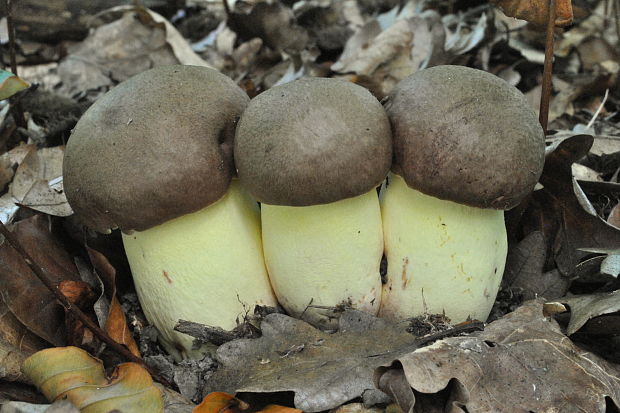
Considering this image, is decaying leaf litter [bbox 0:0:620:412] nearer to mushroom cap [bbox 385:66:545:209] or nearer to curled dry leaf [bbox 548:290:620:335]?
curled dry leaf [bbox 548:290:620:335]

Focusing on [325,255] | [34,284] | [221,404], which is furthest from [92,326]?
[325,255]

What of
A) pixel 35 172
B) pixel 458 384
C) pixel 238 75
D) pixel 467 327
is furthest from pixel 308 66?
pixel 458 384

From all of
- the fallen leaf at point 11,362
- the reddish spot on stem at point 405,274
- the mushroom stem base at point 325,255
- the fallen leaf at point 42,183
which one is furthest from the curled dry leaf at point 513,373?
the fallen leaf at point 42,183

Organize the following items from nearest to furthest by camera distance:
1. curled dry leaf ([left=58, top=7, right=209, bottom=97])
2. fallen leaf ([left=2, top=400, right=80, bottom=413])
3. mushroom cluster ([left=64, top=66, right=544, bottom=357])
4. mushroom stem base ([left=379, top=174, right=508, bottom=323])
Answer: fallen leaf ([left=2, top=400, right=80, bottom=413]) < mushroom cluster ([left=64, top=66, right=544, bottom=357]) < mushroom stem base ([left=379, top=174, right=508, bottom=323]) < curled dry leaf ([left=58, top=7, right=209, bottom=97])

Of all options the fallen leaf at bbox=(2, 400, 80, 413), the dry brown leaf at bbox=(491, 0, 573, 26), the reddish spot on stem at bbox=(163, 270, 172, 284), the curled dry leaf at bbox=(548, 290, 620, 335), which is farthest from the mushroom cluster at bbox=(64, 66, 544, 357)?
the fallen leaf at bbox=(2, 400, 80, 413)

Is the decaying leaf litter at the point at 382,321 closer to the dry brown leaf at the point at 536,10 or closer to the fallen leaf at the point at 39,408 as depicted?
the fallen leaf at the point at 39,408
